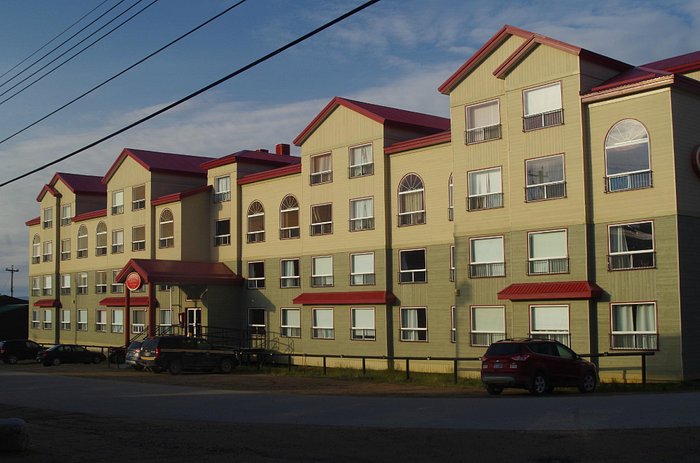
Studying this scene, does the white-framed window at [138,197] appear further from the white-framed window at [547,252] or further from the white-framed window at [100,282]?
the white-framed window at [547,252]

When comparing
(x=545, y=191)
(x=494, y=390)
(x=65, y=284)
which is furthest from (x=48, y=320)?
(x=494, y=390)

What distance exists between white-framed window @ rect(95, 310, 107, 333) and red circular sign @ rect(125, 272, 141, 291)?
46.0ft

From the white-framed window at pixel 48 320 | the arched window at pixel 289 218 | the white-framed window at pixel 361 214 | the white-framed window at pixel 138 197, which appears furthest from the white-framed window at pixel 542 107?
the white-framed window at pixel 48 320

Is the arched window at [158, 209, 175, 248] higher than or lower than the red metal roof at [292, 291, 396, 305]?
higher

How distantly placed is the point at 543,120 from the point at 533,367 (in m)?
11.2

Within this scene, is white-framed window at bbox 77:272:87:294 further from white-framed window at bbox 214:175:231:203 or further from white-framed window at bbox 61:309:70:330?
white-framed window at bbox 214:175:231:203

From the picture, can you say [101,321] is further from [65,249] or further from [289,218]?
[289,218]

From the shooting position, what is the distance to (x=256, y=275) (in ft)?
156

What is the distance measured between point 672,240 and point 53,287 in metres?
51.0

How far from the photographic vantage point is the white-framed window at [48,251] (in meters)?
66.6

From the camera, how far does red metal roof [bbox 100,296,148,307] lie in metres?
53.3

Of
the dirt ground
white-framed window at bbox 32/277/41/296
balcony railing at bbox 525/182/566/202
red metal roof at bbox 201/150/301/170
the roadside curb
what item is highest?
red metal roof at bbox 201/150/301/170

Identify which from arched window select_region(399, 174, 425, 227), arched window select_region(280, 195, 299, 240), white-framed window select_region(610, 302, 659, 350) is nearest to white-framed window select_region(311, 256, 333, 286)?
arched window select_region(280, 195, 299, 240)

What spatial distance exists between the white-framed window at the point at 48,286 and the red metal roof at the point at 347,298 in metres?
30.3
